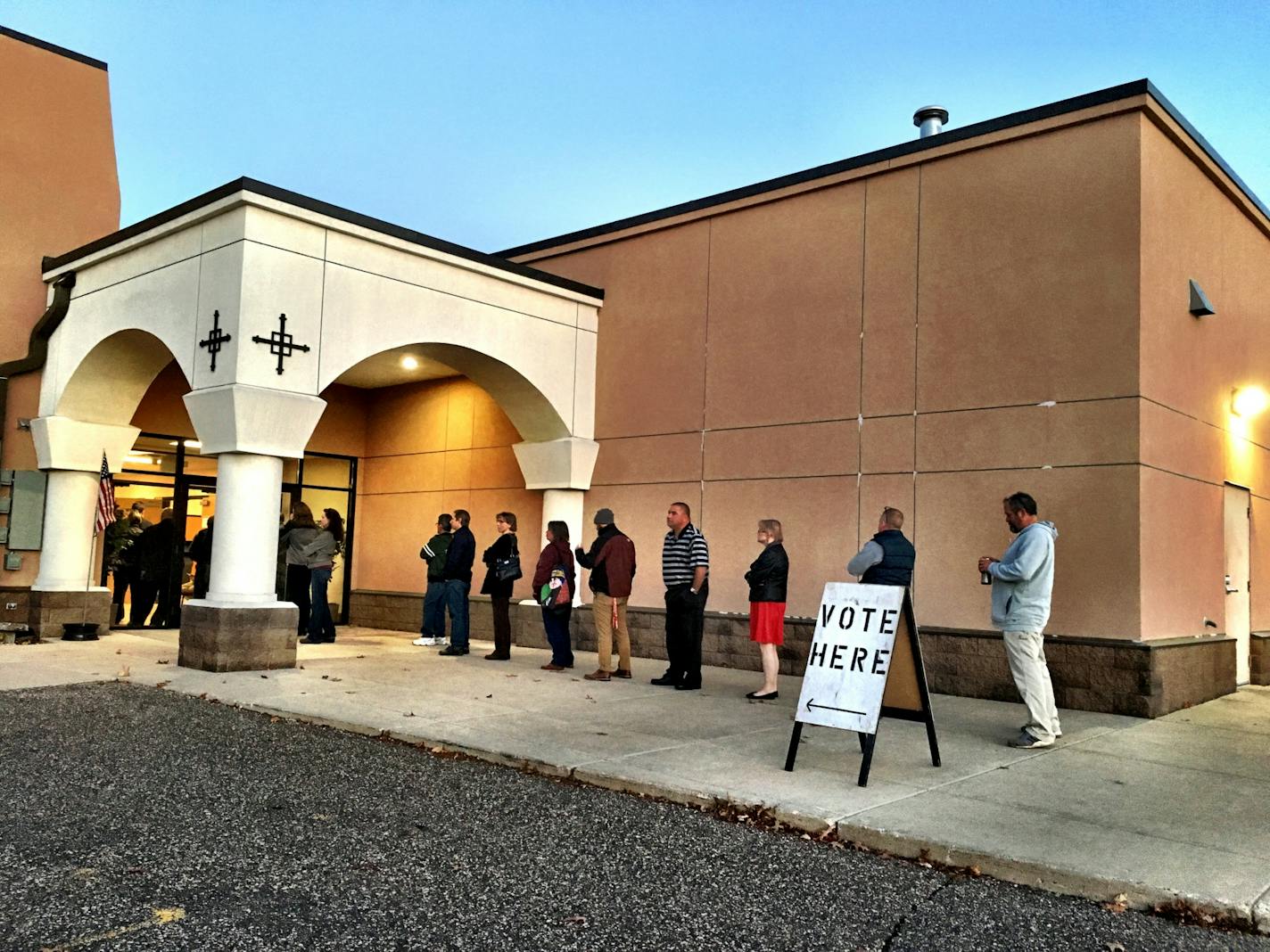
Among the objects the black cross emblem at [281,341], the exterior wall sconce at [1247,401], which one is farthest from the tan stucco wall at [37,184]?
the exterior wall sconce at [1247,401]

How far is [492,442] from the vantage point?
14.4m

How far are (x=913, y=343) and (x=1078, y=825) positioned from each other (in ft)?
20.6

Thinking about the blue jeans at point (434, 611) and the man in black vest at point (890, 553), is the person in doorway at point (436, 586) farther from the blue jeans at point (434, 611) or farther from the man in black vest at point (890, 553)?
the man in black vest at point (890, 553)

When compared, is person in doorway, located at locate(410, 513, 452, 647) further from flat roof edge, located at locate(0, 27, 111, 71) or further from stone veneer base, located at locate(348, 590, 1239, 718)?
flat roof edge, located at locate(0, 27, 111, 71)

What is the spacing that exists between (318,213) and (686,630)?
5.67m

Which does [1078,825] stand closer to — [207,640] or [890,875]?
[890,875]

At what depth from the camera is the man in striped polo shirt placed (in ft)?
30.3

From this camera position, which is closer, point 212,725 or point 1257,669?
point 212,725

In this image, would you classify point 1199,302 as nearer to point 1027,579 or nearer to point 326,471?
point 1027,579

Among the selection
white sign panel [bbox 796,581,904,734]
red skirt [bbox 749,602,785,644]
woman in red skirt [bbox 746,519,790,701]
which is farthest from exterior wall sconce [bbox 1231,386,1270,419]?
white sign panel [bbox 796,581,904,734]

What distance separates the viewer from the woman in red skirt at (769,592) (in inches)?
337

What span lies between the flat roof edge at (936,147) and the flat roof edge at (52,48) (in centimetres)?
719

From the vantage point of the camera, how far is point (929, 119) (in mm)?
11867

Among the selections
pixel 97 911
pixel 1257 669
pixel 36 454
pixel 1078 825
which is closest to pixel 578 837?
pixel 97 911
